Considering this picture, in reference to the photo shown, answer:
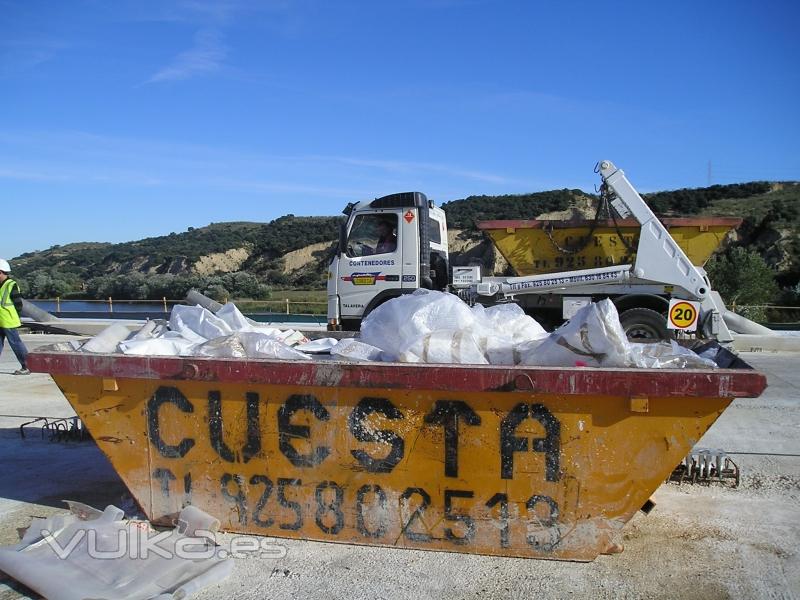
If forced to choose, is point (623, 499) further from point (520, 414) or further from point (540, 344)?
point (540, 344)

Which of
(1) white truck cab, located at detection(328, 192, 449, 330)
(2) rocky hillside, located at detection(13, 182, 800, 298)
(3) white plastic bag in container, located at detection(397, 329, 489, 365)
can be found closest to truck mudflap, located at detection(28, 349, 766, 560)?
(3) white plastic bag in container, located at detection(397, 329, 489, 365)

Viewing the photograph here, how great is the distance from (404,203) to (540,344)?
621 cm

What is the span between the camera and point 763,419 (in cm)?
655

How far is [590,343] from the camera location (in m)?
3.35

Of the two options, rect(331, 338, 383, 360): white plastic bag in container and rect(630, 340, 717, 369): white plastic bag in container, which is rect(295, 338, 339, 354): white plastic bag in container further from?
rect(630, 340, 717, 369): white plastic bag in container

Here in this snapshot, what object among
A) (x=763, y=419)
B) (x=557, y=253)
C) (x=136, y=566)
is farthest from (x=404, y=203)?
(x=136, y=566)

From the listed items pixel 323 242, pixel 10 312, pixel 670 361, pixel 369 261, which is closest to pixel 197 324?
pixel 670 361

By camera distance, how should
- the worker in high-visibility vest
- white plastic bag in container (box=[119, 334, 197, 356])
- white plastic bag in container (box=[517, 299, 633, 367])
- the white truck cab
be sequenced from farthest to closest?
the white truck cab → the worker in high-visibility vest → white plastic bag in container (box=[119, 334, 197, 356]) → white plastic bag in container (box=[517, 299, 633, 367])

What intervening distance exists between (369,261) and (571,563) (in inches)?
269

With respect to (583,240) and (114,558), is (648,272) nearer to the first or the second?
(583,240)

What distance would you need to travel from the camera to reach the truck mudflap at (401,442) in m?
3.20

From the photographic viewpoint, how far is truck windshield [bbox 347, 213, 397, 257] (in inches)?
381

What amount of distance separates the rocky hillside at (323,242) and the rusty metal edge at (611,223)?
21.2m

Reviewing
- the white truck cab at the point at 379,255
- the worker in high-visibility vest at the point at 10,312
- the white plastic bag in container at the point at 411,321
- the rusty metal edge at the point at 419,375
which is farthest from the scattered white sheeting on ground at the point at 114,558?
the white truck cab at the point at 379,255
